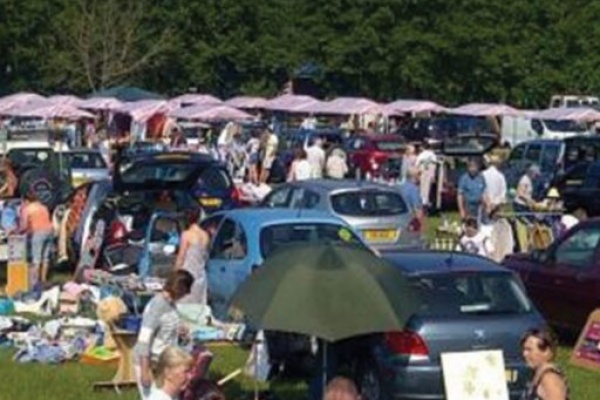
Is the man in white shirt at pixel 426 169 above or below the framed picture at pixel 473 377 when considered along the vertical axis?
below

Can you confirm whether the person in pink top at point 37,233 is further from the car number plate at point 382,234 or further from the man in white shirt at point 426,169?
the man in white shirt at point 426,169

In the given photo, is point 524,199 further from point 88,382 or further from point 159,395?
point 159,395

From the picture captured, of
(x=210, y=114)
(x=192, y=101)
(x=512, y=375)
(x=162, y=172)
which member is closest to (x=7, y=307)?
(x=162, y=172)

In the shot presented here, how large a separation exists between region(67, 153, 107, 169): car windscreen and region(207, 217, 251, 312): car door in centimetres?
1916

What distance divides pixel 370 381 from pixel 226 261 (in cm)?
541

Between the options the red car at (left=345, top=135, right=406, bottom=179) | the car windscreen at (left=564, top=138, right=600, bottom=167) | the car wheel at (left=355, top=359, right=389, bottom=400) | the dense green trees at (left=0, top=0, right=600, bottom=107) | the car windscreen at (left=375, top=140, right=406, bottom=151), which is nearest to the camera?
the car wheel at (left=355, top=359, right=389, bottom=400)

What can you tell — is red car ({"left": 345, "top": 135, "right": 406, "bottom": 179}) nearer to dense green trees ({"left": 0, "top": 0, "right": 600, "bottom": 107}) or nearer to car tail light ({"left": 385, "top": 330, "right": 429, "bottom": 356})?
dense green trees ({"left": 0, "top": 0, "right": 600, "bottom": 107})

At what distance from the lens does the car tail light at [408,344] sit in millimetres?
13656

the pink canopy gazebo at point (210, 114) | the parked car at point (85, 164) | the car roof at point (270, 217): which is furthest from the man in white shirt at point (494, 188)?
the pink canopy gazebo at point (210, 114)

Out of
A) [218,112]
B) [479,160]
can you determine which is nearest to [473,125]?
[218,112]

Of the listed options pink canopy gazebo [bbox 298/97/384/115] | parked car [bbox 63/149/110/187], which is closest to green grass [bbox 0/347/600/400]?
parked car [bbox 63/149/110/187]

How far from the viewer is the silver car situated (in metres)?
24.2

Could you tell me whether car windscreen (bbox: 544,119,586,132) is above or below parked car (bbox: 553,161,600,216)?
below

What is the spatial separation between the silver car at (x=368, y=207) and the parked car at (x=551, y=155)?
13.9 m
